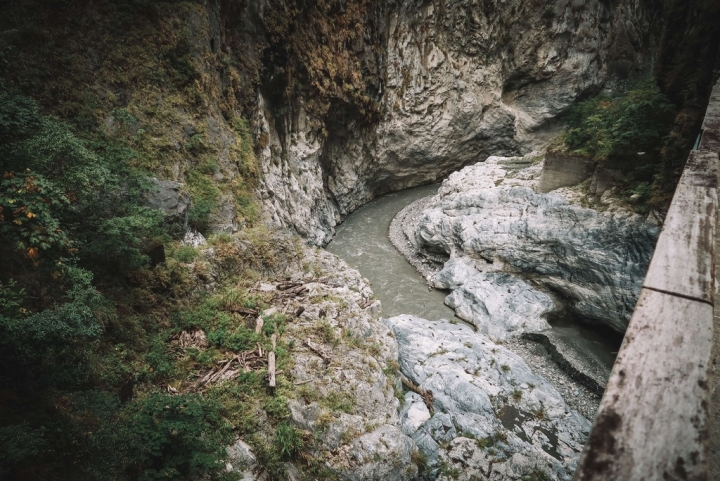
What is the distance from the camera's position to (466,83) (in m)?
25.0

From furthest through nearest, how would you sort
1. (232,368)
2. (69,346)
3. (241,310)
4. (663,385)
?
1. (241,310)
2. (232,368)
3. (69,346)
4. (663,385)

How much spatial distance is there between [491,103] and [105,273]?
27.2m

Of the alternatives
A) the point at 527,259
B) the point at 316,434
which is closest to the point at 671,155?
the point at 527,259

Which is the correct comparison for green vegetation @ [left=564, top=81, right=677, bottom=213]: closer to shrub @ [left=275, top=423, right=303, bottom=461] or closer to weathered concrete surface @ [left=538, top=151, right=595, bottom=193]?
weathered concrete surface @ [left=538, top=151, right=595, bottom=193]

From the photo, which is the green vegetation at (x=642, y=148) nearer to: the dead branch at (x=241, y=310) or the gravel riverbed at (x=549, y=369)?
the gravel riverbed at (x=549, y=369)

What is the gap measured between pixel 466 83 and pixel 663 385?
27.3 meters

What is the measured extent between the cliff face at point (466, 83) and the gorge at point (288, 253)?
1.11ft

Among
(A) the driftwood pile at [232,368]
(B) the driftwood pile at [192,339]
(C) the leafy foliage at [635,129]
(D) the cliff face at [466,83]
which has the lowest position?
(A) the driftwood pile at [232,368]

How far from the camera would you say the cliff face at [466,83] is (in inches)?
870

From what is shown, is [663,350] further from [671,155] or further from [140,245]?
[671,155]

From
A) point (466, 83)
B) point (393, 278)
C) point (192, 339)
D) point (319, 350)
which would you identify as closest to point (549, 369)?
point (393, 278)

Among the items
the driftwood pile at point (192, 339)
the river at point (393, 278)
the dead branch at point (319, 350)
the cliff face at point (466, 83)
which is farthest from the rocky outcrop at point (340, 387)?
the cliff face at point (466, 83)

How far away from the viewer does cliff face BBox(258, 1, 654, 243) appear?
72.5ft

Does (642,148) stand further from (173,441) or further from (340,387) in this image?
(173,441)
